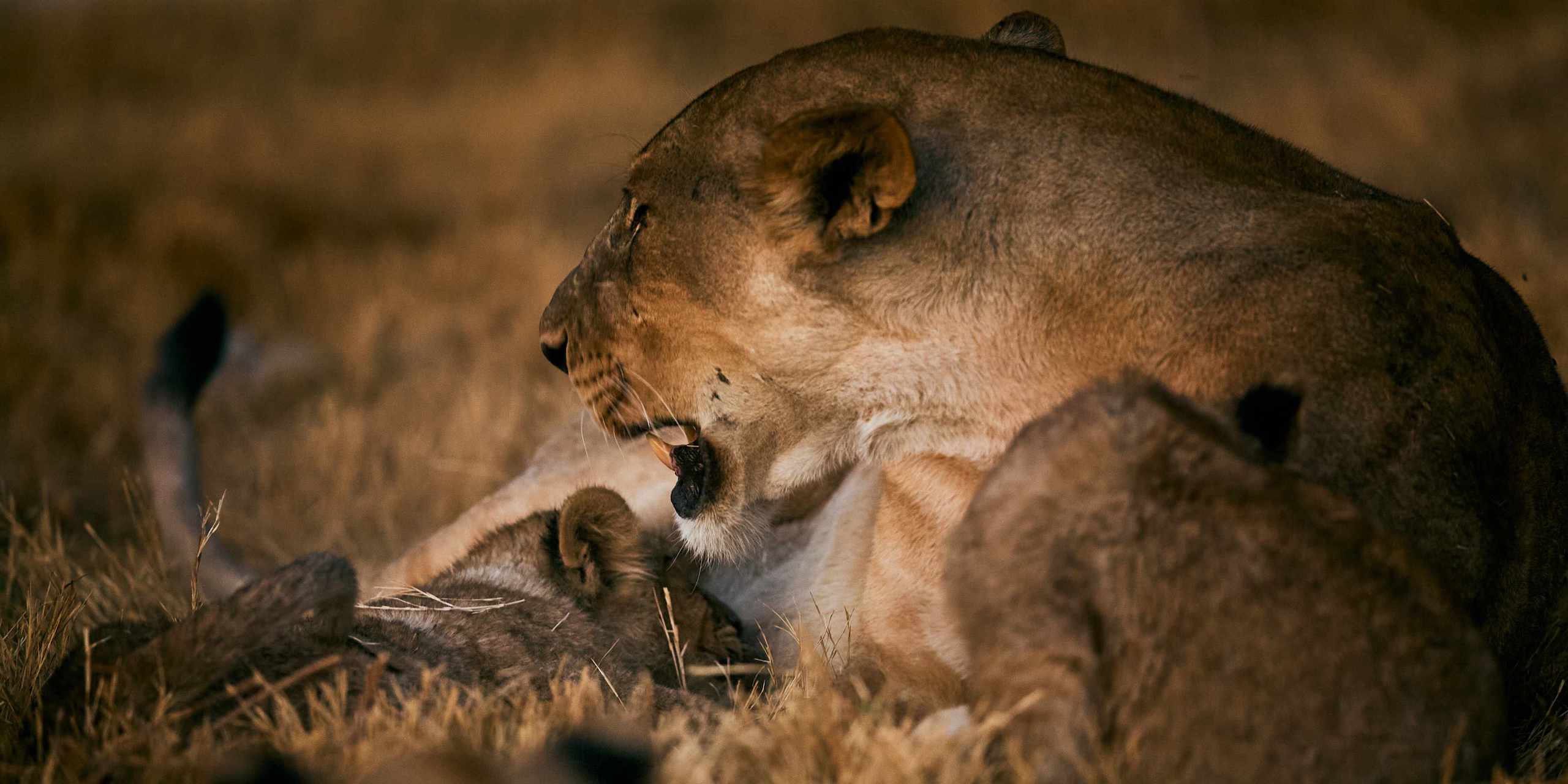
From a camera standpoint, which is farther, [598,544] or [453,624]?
[598,544]

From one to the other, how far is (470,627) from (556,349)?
641 millimetres

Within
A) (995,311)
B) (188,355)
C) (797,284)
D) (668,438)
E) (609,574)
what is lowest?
(188,355)

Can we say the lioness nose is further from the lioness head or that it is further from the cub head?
the cub head

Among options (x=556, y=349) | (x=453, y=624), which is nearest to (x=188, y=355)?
(x=556, y=349)

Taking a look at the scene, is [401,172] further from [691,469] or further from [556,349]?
[691,469]

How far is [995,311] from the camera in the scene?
2658mm

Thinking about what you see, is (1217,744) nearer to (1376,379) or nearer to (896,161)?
(1376,379)

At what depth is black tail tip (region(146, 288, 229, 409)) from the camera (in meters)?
4.49

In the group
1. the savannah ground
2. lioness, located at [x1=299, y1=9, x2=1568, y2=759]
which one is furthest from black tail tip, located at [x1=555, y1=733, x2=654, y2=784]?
lioness, located at [x1=299, y1=9, x2=1568, y2=759]

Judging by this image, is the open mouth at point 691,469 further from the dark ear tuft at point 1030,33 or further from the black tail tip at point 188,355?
the black tail tip at point 188,355

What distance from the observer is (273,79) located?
50.4 feet

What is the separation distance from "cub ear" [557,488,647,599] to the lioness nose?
0.32 metres

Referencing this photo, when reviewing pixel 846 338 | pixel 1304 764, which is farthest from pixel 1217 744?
pixel 846 338

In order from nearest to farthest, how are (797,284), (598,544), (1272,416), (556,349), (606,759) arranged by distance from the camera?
1. (606,759)
2. (1272,416)
3. (797,284)
4. (556,349)
5. (598,544)
